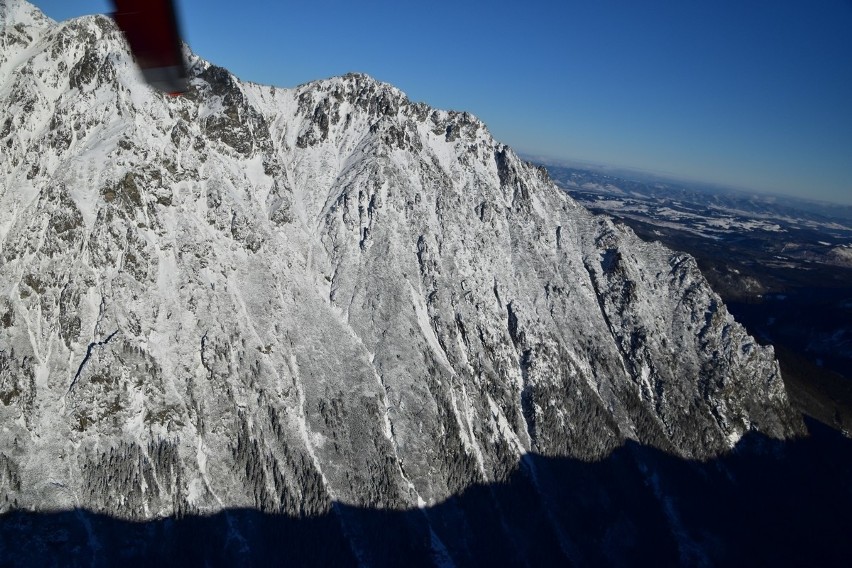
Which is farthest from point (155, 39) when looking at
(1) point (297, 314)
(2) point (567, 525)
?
(2) point (567, 525)

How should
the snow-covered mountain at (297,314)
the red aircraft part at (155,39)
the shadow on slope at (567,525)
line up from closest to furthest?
the red aircraft part at (155,39) → the shadow on slope at (567,525) → the snow-covered mountain at (297,314)

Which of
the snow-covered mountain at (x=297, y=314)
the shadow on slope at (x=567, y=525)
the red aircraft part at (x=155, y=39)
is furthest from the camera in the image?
the snow-covered mountain at (x=297, y=314)

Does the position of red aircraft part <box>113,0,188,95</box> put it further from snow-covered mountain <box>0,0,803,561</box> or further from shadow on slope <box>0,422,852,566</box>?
shadow on slope <box>0,422,852,566</box>

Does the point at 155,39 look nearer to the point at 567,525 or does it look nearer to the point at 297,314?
the point at 297,314

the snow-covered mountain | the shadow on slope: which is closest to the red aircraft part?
the snow-covered mountain

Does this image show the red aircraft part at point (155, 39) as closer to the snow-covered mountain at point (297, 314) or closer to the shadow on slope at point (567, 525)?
the snow-covered mountain at point (297, 314)

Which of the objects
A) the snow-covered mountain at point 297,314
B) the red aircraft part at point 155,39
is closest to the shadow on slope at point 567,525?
the snow-covered mountain at point 297,314

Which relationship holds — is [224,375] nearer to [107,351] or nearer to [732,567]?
[107,351]
